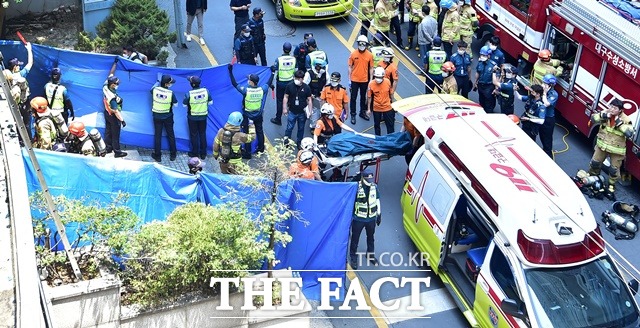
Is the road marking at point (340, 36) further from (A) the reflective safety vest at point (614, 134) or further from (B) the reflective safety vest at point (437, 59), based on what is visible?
(A) the reflective safety vest at point (614, 134)

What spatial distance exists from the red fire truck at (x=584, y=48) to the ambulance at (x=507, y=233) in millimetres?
2900

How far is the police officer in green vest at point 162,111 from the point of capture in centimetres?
1490

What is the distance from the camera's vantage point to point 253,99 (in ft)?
50.2

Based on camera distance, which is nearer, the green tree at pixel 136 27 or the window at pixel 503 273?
the window at pixel 503 273

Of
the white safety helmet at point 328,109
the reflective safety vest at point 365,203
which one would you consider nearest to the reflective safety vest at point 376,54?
the white safety helmet at point 328,109

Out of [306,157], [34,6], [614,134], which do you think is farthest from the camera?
[34,6]

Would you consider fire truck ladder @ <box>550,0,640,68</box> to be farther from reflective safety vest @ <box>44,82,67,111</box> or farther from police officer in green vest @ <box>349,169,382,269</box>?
reflective safety vest @ <box>44,82,67,111</box>

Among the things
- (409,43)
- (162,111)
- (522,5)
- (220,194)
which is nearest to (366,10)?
(409,43)

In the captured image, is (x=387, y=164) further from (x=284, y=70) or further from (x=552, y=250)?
(x=552, y=250)

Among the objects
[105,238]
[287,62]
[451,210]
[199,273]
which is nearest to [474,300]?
[451,210]

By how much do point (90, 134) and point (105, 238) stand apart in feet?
12.0

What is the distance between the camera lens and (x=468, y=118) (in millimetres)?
13328

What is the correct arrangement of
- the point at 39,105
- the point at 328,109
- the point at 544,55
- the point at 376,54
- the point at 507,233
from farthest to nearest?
the point at 376,54 < the point at 544,55 < the point at 328,109 < the point at 39,105 < the point at 507,233

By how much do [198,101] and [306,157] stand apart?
261cm
